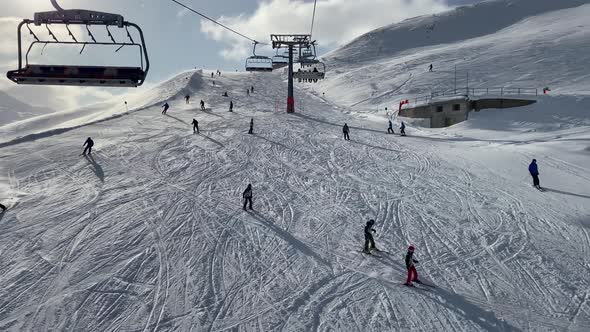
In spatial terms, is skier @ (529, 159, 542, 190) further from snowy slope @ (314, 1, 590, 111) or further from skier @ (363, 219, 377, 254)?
snowy slope @ (314, 1, 590, 111)

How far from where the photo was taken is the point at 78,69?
12469 millimetres

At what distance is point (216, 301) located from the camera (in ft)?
28.7

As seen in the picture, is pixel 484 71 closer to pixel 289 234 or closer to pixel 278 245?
pixel 289 234

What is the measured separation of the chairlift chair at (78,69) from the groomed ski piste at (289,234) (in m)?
4.34

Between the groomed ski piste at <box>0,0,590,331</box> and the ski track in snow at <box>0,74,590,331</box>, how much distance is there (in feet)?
0.16

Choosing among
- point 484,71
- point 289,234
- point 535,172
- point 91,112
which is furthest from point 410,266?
point 91,112

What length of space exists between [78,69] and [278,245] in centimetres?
808

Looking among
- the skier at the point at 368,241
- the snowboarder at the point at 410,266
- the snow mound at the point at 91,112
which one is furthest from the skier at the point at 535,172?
the snow mound at the point at 91,112

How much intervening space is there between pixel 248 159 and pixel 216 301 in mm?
12849

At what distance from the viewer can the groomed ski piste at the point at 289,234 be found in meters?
8.52

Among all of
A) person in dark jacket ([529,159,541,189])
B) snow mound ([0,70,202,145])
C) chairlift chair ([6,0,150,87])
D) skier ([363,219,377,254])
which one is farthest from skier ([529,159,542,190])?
snow mound ([0,70,202,145])

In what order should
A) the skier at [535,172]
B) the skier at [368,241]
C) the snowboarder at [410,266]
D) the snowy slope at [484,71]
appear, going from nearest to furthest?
the snowboarder at [410,266]
the skier at [368,241]
the skier at [535,172]
the snowy slope at [484,71]

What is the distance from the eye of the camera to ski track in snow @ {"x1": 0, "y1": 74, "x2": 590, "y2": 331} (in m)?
8.45

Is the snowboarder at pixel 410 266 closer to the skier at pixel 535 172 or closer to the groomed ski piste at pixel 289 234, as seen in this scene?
the groomed ski piste at pixel 289 234
